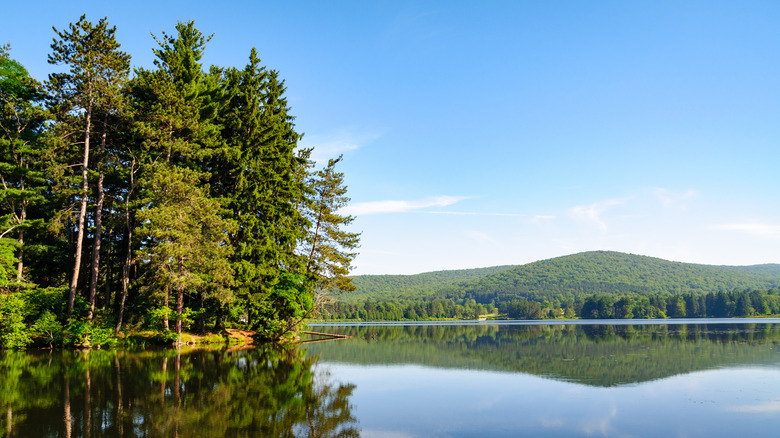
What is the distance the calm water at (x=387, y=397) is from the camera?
404 inches

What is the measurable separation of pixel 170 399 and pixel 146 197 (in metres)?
21.8

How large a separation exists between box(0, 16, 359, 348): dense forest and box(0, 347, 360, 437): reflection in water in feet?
30.4

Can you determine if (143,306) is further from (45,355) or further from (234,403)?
(234,403)

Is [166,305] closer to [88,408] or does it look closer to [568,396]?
[88,408]

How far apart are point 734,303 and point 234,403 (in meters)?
185

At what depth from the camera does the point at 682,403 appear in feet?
43.0

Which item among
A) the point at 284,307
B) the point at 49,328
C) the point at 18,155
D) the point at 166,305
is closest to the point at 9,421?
the point at 166,305

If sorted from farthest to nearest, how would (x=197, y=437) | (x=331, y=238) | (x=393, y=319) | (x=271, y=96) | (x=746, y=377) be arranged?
1. (x=393, y=319)
2. (x=331, y=238)
3. (x=271, y=96)
4. (x=746, y=377)
5. (x=197, y=437)

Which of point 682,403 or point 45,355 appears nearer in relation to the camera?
point 682,403

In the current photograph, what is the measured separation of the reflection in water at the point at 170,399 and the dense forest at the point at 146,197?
927 cm

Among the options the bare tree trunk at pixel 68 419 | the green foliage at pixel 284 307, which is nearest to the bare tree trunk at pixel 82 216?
the green foliage at pixel 284 307

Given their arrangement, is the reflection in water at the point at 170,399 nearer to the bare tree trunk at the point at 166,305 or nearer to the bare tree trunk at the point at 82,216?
the bare tree trunk at the point at 166,305

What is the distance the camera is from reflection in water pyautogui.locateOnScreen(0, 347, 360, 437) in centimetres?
991

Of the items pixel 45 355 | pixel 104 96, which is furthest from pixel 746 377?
pixel 104 96
